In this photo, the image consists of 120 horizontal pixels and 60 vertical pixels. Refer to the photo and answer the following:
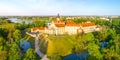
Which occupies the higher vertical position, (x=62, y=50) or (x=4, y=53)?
(x=4, y=53)

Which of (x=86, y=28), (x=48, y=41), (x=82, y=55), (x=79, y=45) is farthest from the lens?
(x=86, y=28)

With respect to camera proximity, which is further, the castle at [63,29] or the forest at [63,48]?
the castle at [63,29]

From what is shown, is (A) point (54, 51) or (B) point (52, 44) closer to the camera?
(A) point (54, 51)

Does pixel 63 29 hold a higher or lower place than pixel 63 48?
higher

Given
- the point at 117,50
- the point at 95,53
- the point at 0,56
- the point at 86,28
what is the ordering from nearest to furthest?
1. the point at 0,56
2. the point at 95,53
3. the point at 117,50
4. the point at 86,28

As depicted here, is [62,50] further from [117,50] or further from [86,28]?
[86,28]

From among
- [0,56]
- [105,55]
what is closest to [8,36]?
[0,56]

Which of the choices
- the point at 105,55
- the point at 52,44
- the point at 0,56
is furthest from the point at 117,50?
the point at 0,56

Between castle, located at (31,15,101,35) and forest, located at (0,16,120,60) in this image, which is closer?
forest, located at (0,16,120,60)

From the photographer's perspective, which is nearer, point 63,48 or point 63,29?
point 63,48

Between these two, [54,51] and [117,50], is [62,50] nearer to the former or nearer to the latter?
[54,51]
